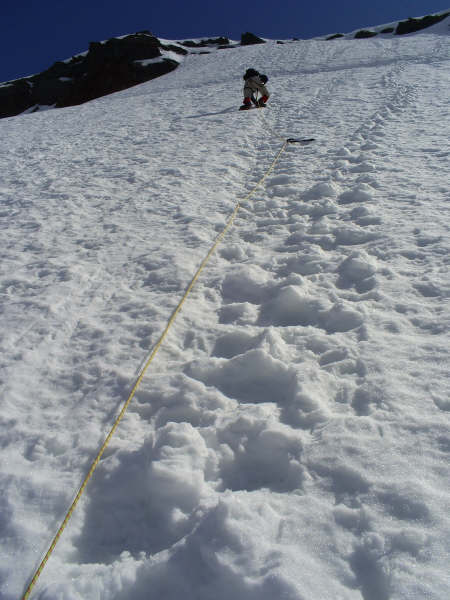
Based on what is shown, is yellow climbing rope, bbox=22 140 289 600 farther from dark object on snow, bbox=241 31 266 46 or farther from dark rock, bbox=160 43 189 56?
dark object on snow, bbox=241 31 266 46

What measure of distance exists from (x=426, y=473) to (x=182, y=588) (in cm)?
118

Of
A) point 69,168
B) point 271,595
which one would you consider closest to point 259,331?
point 271,595

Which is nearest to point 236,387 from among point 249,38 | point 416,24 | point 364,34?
point 416,24

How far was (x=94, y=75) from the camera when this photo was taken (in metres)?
27.4

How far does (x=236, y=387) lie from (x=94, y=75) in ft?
104

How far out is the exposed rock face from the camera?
25141 millimetres

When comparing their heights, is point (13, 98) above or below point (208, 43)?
below

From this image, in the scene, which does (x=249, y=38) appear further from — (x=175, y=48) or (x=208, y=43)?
(x=175, y=48)

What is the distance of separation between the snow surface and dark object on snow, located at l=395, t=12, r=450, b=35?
84.6ft

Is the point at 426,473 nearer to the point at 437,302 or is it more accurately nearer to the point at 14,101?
the point at 437,302

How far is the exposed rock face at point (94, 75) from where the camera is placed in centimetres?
2514

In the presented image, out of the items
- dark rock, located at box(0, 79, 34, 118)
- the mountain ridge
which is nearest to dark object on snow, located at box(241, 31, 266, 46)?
the mountain ridge

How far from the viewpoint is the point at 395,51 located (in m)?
16.1

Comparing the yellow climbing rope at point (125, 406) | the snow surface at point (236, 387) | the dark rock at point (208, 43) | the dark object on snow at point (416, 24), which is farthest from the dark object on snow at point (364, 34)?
the yellow climbing rope at point (125, 406)
